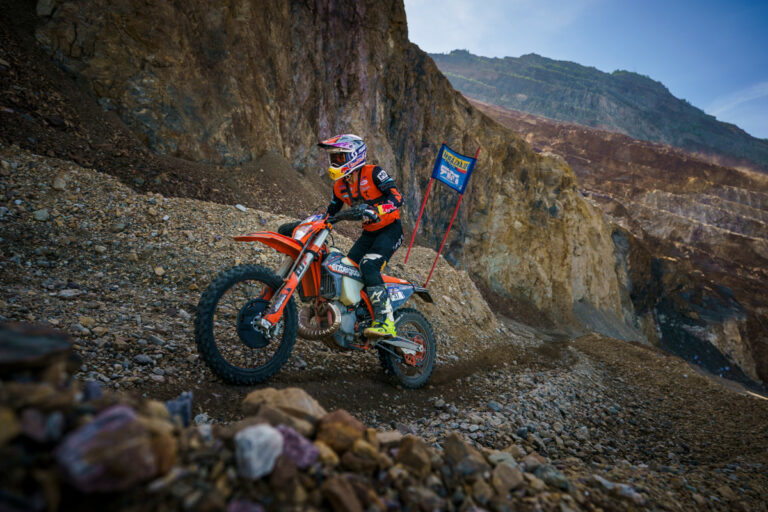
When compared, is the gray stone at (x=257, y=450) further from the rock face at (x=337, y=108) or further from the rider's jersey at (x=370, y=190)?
the rock face at (x=337, y=108)

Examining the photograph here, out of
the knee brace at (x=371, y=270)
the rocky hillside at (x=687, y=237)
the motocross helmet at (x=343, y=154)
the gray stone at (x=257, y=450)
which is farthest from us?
the rocky hillside at (x=687, y=237)

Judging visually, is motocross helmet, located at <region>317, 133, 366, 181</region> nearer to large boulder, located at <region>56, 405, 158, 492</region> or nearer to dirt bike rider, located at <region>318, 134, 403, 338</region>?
dirt bike rider, located at <region>318, 134, 403, 338</region>

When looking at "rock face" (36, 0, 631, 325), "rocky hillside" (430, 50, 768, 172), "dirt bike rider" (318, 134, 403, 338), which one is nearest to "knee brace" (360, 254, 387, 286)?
"dirt bike rider" (318, 134, 403, 338)

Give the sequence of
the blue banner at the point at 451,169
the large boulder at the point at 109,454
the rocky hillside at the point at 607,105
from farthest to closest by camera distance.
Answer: the rocky hillside at the point at 607,105
the blue banner at the point at 451,169
the large boulder at the point at 109,454

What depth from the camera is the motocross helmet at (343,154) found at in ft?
15.6

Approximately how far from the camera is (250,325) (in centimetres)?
369

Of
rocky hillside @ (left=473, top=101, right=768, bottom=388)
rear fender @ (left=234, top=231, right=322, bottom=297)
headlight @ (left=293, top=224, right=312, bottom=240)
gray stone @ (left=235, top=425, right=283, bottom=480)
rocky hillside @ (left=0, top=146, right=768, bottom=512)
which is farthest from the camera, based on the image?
rocky hillside @ (left=473, top=101, right=768, bottom=388)

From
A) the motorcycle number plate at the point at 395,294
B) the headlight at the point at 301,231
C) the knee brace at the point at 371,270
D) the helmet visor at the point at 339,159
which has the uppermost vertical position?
the helmet visor at the point at 339,159

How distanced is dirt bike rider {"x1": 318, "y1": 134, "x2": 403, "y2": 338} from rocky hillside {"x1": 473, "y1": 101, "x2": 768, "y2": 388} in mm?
39401

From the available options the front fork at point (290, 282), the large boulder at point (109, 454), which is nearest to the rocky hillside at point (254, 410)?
the large boulder at point (109, 454)

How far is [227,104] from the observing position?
36.3 feet

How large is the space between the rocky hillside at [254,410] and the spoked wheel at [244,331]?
0.23 meters

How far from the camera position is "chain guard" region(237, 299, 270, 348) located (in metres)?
3.66

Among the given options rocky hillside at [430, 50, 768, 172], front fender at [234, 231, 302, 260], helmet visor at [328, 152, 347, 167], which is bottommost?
front fender at [234, 231, 302, 260]
